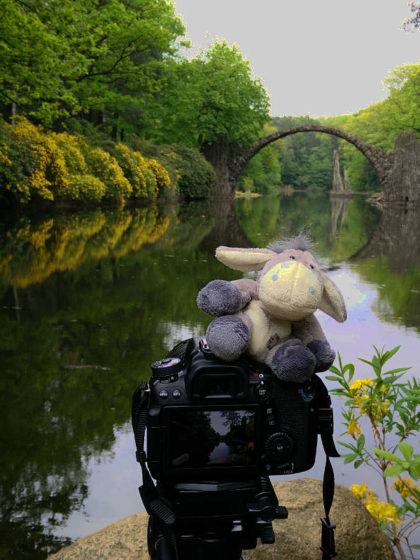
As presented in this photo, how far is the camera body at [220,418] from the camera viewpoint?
1.33 meters

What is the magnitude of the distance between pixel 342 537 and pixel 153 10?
75.3 ft

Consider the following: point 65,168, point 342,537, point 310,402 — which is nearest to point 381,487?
point 342,537

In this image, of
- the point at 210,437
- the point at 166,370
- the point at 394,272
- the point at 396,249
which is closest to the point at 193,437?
the point at 210,437

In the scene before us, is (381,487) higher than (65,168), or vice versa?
(65,168)

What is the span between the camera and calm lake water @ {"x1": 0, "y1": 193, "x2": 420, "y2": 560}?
2.14 metres

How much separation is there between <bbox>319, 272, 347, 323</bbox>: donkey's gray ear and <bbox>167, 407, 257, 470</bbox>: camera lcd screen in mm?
366

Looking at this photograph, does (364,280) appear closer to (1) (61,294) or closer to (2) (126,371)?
(1) (61,294)

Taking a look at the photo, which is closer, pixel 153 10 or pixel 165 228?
pixel 165 228

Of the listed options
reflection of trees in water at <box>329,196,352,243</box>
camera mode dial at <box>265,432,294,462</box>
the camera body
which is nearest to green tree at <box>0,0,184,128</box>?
reflection of trees in water at <box>329,196,352,243</box>

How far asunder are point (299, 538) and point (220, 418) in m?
0.69

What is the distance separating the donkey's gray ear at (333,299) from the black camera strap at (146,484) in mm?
537

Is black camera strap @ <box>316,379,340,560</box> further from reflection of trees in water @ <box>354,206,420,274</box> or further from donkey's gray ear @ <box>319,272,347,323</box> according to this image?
reflection of trees in water @ <box>354,206,420,274</box>

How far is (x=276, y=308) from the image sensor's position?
1365 millimetres

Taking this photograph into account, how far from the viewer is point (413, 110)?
40.6 meters
